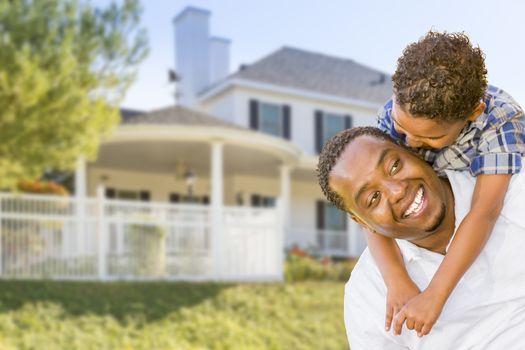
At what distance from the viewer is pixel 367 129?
7.32ft

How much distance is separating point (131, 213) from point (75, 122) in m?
2.14

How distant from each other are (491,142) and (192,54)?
2191cm

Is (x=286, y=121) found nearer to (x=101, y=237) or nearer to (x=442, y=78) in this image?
(x=101, y=237)

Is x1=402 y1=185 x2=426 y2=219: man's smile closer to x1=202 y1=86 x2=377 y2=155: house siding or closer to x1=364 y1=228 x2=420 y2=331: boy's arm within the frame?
x1=364 y1=228 x2=420 y2=331: boy's arm

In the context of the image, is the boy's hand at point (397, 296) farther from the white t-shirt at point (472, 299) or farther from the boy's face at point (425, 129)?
the boy's face at point (425, 129)

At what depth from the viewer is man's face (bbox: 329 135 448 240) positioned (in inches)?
83.2

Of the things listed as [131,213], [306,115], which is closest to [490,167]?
[131,213]

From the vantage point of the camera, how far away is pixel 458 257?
2.11 m

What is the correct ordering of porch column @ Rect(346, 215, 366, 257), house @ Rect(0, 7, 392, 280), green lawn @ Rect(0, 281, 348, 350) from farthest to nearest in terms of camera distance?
porch column @ Rect(346, 215, 366, 257) → house @ Rect(0, 7, 392, 280) → green lawn @ Rect(0, 281, 348, 350)

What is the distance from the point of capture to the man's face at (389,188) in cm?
211

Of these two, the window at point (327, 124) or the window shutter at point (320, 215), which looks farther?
the window shutter at point (320, 215)

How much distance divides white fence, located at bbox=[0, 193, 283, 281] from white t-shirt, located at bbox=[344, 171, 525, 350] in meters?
10.6

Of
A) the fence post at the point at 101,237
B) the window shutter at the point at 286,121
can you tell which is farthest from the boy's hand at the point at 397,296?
the window shutter at the point at 286,121

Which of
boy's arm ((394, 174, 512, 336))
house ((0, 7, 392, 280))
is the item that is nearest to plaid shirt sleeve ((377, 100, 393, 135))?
boy's arm ((394, 174, 512, 336))
